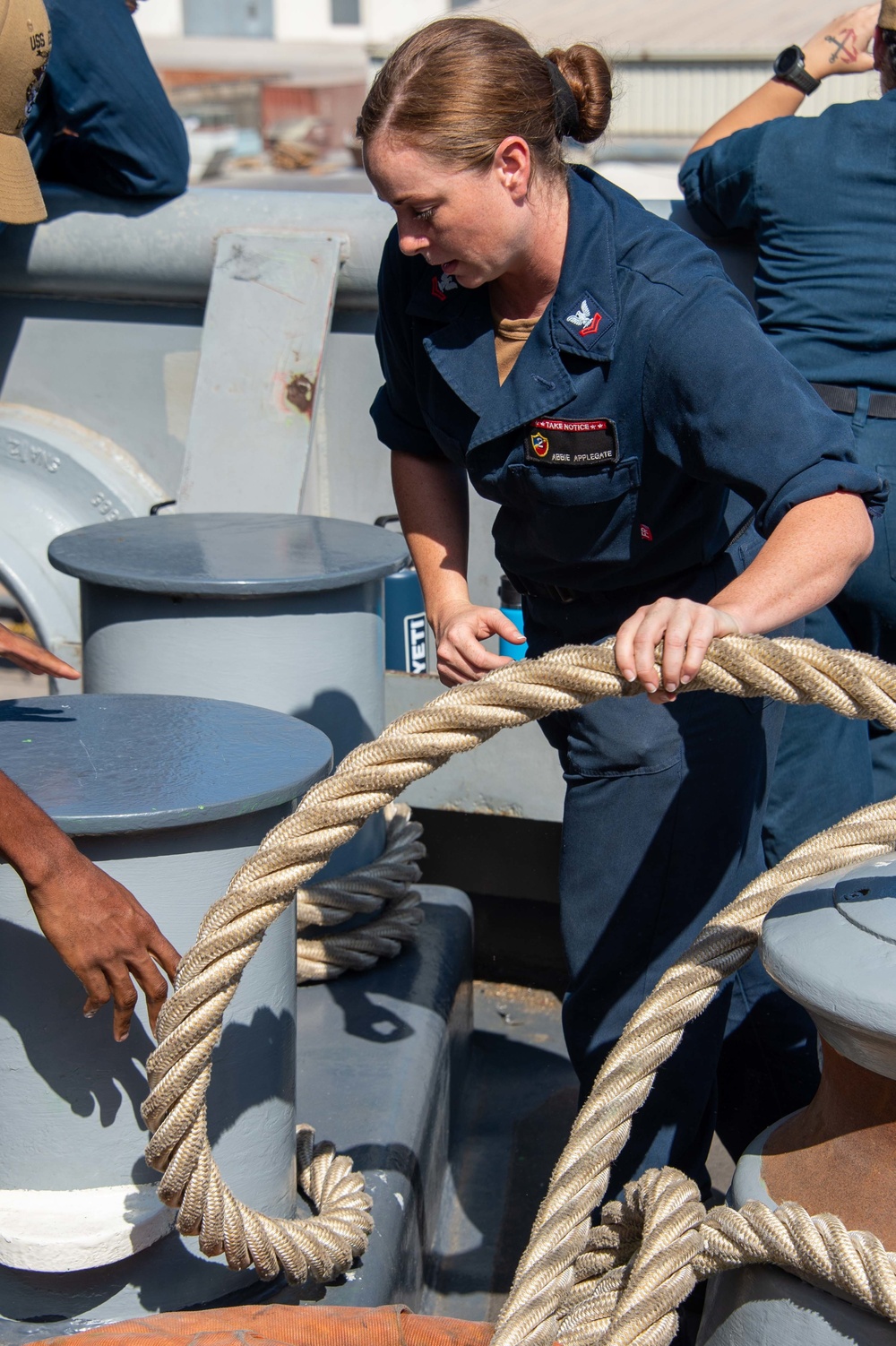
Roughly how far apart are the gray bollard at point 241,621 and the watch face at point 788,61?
148 centimetres

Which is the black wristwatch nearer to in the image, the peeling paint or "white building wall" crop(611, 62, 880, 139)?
the peeling paint

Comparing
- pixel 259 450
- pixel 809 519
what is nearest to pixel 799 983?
pixel 809 519

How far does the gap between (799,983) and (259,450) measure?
2.15 m

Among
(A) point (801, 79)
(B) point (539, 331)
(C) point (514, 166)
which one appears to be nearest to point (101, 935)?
(B) point (539, 331)

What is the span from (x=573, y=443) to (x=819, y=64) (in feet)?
5.84

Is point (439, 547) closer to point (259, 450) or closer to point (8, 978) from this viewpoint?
point (8, 978)

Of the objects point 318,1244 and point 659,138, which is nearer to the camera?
point 318,1244

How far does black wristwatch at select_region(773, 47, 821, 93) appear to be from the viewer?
2.97 meters

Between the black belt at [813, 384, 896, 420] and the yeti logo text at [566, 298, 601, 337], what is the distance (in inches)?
35.9

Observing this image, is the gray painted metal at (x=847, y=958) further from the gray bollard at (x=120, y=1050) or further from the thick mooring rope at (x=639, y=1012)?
the gray bollard at (x=120, y=1050)

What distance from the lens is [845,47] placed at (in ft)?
9.80

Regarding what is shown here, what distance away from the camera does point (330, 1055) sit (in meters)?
2.32

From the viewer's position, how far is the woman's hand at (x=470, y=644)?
68.4 inches

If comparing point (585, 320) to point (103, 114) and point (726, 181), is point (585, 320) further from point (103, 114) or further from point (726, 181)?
point (103, 114)
